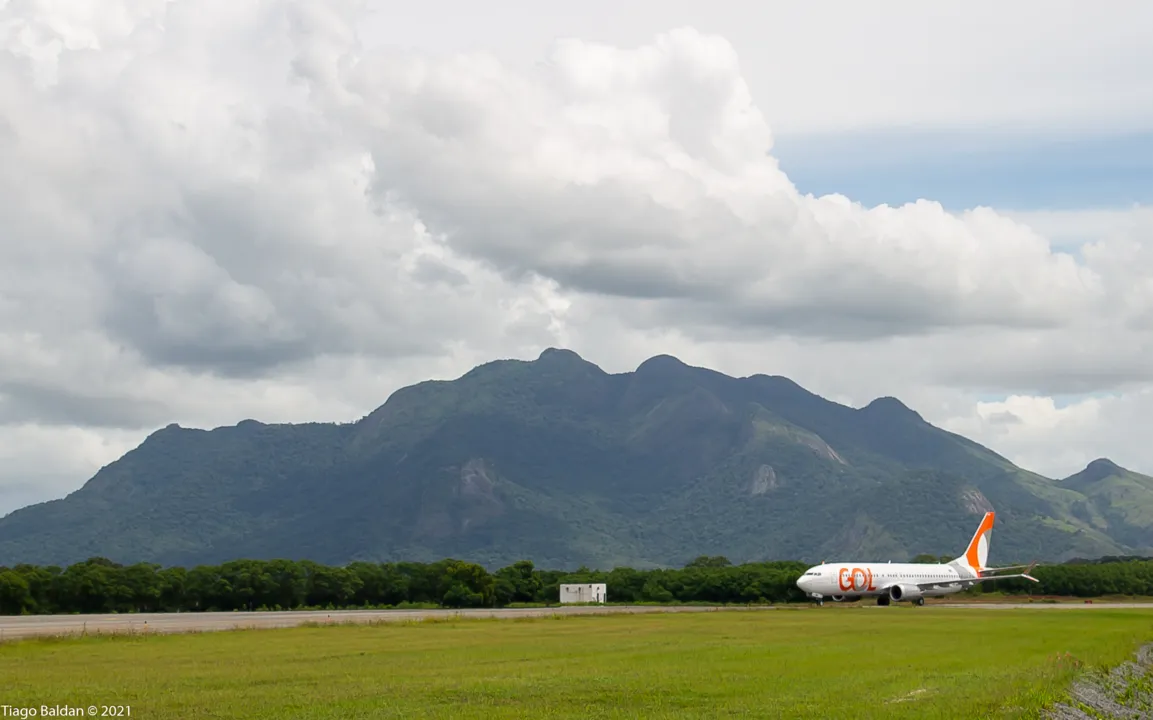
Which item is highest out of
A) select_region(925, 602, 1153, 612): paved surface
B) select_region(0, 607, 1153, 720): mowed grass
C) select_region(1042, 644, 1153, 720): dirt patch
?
select_region(925, 602, 1153, 612): paved surface

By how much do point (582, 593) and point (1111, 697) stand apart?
338 ft

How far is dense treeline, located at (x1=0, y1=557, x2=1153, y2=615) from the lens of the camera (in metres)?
111

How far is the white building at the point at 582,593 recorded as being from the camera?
141 meters

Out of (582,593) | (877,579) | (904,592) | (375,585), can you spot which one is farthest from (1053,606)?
(375,585)

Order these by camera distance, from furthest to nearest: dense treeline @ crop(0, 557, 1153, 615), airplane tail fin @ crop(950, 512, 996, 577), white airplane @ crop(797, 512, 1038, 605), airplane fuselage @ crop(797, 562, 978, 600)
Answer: airplane tail fin @ crop(950, 512, 996, 577), white airplane @ crop(797, 512, 1038, 605), airplane fuselage @ crop(797, 562, 978, 600), dense treeline @ crop(0, 557, 1153, 615)

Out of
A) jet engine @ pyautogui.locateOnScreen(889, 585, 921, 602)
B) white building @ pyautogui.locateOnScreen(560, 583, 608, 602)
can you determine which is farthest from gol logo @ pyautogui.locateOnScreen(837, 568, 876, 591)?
white building @ pyautogui.locateOnScreen(560, 583, 608, 602)

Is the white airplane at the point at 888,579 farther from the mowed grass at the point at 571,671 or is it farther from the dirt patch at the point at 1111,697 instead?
the dirt patch at the point at 1111,697

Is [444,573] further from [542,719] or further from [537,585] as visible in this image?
[542,719]

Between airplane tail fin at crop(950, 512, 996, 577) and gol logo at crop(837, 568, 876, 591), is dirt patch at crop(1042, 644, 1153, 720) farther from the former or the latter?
airplane tail fin at crop(950, 512, 996, 577)

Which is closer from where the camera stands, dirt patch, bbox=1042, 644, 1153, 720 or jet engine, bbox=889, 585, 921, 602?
dirt patch, bbox=1042, 644, 1153, 720

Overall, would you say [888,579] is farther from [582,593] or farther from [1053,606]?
[582,593]

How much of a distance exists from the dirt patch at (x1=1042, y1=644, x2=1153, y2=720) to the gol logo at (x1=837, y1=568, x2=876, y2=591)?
70707 mm

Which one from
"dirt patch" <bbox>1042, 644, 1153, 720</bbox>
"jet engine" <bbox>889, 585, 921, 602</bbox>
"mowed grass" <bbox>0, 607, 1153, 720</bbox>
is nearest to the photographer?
"mowed grass" <bbox>0, 607, 1153, 720</bbox>

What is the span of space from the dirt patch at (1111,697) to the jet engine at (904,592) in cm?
7797
